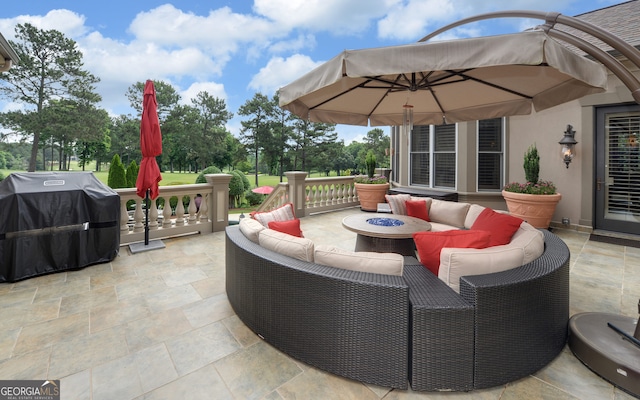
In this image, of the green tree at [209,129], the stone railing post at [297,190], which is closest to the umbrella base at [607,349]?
the stone railing post at [297,190]

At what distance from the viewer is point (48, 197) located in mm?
3557

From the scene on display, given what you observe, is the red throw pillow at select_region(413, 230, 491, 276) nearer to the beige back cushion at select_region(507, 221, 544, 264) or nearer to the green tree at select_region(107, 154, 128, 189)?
the beige back cushion at select_region(507, 221, 544, 264)

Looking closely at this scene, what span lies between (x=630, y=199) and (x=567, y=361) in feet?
17.6

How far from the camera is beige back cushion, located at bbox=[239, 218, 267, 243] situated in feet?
8.99

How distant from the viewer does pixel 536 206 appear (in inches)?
225

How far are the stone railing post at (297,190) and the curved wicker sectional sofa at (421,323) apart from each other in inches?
195

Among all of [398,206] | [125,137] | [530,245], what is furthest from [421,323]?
[125,137]

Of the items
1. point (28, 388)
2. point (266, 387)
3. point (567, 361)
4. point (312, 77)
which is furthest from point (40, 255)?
point (567, 361)

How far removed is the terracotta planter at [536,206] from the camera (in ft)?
18.5

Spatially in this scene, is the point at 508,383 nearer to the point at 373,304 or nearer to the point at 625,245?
the point at 373,304

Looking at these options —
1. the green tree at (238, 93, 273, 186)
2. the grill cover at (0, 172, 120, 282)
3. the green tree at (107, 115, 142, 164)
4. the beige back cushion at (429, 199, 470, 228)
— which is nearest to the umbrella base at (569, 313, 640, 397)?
the beige back cushion at (429, 199, 470, 228)

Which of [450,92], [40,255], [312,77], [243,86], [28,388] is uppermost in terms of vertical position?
[243,86]

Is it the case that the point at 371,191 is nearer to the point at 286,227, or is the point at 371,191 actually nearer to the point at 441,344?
the point at 286,227

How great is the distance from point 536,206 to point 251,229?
5.65 metres
